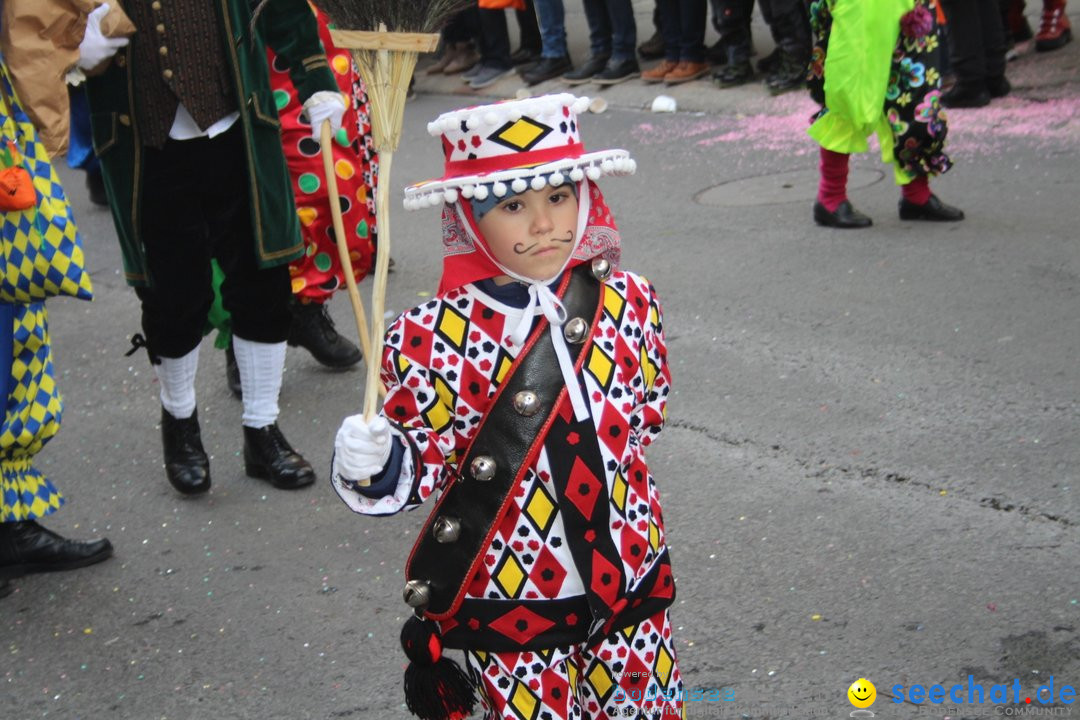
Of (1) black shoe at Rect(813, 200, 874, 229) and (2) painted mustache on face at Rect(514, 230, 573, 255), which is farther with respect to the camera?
(1) black shoe at Rect(813, 200, 874, 229)

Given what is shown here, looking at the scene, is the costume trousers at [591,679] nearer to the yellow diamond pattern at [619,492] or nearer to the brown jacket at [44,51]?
the yellow diamond pattern at [619,492]

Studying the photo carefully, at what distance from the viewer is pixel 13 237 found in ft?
12.5

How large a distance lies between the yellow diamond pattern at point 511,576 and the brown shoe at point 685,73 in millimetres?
8773

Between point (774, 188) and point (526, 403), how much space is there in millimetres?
5628

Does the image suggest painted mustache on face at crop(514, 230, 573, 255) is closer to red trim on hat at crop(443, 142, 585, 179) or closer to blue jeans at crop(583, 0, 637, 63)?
red trim on hat at crop(443, 142, 585, 179)

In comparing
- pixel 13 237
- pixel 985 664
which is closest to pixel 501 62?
pixel 13 237

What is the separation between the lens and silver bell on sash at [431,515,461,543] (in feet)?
8.39

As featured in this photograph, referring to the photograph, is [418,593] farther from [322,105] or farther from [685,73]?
[685,73]

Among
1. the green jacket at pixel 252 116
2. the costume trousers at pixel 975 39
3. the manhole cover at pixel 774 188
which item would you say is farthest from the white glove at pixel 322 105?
the costume trousers at pixel 975 39

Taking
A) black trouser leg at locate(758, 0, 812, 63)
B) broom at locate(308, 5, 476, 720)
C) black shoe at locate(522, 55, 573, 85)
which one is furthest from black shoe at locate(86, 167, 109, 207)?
broom at locate(308, 5, 476, 720)

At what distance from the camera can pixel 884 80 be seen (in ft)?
21.2

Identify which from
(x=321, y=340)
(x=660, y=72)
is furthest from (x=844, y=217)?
(x=660, y=72)

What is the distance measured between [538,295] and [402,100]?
430 millimetres

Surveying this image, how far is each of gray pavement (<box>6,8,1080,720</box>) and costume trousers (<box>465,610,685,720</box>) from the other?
0.66m
